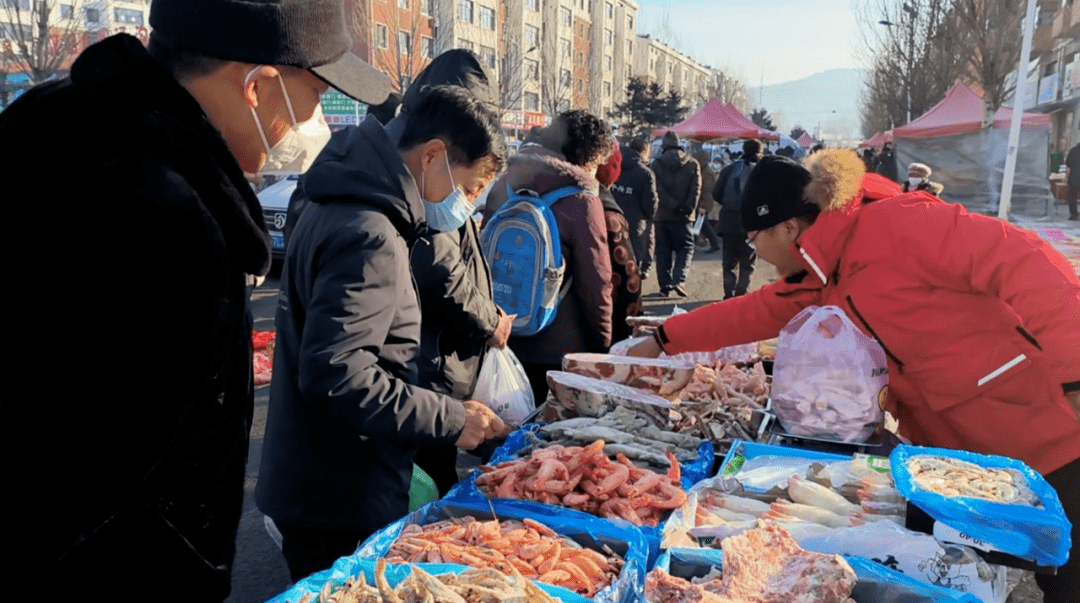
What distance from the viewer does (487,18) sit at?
171ft

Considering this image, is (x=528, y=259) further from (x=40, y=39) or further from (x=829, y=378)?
(x=40, y=39)

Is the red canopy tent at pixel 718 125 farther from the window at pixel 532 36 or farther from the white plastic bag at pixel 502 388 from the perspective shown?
the window at pixel 532 36

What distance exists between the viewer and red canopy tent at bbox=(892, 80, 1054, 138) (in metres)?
17.2

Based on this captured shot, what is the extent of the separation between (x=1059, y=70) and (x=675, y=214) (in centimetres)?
4004

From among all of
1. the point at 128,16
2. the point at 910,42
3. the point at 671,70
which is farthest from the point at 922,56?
the point at 671,70

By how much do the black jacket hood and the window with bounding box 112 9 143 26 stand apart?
45959 mm

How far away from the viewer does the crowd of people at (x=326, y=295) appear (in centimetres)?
104

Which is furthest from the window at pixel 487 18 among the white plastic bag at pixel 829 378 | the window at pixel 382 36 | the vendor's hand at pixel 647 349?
the white plastic bag at pixel 829 378

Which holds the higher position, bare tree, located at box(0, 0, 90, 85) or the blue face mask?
bare tree, located at box(0, 0, 90, 85)

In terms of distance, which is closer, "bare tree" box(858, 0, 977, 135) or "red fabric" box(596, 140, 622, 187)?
"red fabric" box(596, 140, 622, 187)

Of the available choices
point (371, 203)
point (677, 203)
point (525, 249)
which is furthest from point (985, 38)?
point (371, 203)

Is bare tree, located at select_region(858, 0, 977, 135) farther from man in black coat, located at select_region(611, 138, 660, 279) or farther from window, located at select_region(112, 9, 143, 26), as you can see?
window, located at select_region(112, 9, 143, 26)

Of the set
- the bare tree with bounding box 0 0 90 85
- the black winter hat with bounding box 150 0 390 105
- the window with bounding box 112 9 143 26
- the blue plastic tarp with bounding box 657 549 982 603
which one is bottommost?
the blue plastic tarp with bounding box 657 549 982 603

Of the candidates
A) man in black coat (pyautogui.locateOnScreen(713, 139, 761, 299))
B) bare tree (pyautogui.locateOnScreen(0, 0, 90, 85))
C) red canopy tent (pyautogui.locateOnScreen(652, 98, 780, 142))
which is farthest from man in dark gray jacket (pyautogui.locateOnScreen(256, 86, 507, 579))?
red canopy tent (pyautogui.locateOnScreen(652, 98, 780, 142))
